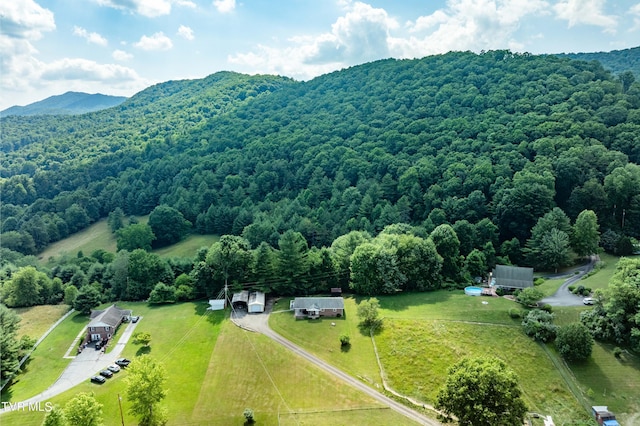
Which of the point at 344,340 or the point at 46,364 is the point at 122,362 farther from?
the point at 344,340

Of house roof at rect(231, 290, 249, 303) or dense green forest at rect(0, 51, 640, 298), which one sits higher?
dense green forest at rect(0, 51, 640, 298)

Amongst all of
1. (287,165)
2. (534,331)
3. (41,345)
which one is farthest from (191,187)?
(534,331)

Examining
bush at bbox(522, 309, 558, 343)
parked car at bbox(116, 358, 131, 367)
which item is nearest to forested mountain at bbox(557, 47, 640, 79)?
bush at bbox(522, 309, 558, 343)

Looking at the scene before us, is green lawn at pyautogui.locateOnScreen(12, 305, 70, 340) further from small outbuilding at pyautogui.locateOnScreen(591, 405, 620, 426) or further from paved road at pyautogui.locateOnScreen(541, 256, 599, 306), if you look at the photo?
paved road at pyautogui.locateOnScreen(541, 256, 599, 306)

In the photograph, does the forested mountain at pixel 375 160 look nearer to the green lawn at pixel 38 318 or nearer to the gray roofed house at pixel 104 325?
the gray roofed house at pixel 104 325

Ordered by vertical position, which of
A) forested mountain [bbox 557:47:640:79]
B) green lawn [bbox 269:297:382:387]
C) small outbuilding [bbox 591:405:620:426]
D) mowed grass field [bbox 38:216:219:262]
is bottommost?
small outbuilding [bbox 591:405:620:426]

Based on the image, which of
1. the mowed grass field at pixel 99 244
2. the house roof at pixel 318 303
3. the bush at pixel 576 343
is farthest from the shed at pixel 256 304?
the bush at pixel 576 343

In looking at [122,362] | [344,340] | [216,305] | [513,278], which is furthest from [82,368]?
[513,278]

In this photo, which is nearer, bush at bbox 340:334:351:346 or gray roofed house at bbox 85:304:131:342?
bush at bbox 340:334:351:346

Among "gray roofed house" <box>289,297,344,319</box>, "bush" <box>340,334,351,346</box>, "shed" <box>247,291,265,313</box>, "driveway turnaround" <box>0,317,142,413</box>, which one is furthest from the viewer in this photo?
"shed" <box>247,291,265,313</box>

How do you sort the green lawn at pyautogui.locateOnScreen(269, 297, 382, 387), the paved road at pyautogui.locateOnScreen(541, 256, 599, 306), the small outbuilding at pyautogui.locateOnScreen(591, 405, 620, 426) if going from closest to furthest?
the small outbuilding at pyautogui.locateOnScreen(591, 405, 620, 426) < the green lawn at pyautogui.locateOnScreen(269, 297, 382, 387) < the paved road at pyautogui.locateOnScreen(541, 256, 599, 306)
